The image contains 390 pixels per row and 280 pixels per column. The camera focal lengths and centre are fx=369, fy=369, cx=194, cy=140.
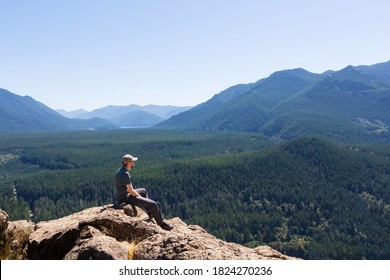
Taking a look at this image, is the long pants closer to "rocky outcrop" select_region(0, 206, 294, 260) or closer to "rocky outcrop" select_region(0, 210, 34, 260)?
"rocky outcrop" select_region(0, 206, 294, 260)

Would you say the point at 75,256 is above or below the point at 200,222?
above

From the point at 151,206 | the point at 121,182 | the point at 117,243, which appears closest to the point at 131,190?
the point at 121,182

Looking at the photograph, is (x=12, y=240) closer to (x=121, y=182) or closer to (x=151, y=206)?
(x=121, y=182)

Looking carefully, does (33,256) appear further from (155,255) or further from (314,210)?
(314,210)

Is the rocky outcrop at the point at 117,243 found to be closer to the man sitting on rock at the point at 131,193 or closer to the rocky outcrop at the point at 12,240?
the rocky outcrop at the point at 12,240

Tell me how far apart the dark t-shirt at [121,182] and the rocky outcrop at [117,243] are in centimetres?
101

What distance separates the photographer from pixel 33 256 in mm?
21109

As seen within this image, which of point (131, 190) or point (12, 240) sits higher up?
point (131, 190)

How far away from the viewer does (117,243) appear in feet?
60.4

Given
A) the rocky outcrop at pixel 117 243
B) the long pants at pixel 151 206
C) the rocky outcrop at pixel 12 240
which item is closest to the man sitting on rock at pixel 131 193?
the long pants at pixel 151 206

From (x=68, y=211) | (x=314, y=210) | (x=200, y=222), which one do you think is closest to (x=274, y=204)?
(x=314, y=210)

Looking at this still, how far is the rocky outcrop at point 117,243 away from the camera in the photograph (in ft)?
56.5

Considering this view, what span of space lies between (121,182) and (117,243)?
5.21 metres
